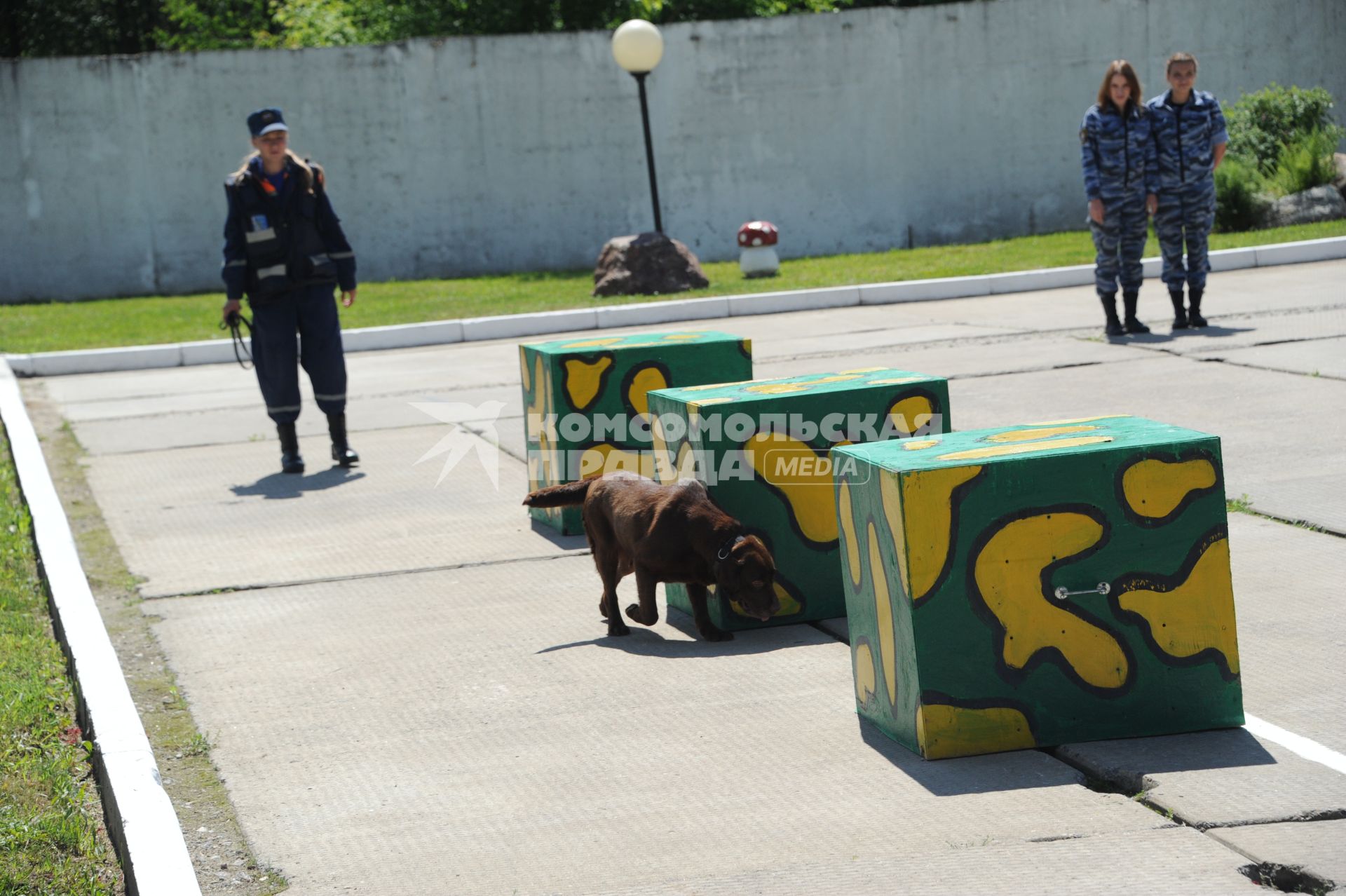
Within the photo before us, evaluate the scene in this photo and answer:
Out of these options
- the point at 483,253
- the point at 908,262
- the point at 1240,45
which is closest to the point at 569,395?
the point at 908,262

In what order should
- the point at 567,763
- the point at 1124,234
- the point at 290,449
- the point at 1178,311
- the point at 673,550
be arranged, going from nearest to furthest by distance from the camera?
1. the point at 567,763
2. the point at 673,550
3. the point at 290,449
4. the point at 1124,234
5. the point at 1178,311

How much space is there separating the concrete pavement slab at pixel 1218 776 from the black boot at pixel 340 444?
18.5ft

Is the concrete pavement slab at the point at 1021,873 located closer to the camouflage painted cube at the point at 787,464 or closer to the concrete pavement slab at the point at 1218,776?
the concrete pavement slab at the point at 1218,776

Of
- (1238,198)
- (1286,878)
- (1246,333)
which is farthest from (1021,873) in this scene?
(1238,198)

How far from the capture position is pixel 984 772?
3.66m

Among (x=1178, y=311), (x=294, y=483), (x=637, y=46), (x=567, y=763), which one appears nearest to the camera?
(x=567, y=763)

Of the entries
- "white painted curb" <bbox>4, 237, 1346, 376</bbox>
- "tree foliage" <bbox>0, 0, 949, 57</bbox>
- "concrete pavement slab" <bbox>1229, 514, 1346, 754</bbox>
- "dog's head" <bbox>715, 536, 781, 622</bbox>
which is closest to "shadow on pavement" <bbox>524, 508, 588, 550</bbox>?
"dog's head" <bbox>715, 536, 781, 622</bbox>

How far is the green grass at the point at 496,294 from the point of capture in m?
16.1

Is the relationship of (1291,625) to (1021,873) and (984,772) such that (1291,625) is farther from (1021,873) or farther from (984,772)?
(1021,873)

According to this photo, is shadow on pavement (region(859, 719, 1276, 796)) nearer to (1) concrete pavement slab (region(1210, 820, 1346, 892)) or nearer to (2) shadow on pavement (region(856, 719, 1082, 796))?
(2) shadow on pavement (region(856, 719, 1082, 796))

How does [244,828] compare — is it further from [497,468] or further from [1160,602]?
[497,468]

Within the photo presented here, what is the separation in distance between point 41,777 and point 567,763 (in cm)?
143

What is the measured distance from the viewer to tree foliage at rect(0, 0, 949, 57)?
84.2 feet

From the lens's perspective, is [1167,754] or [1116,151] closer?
[1167,754]
